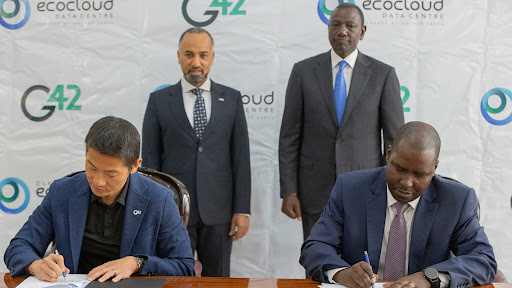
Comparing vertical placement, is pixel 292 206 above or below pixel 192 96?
below

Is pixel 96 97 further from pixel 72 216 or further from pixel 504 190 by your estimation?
pixel 504 190

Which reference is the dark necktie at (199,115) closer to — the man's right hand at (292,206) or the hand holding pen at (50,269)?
the man's right hand at (292,206)

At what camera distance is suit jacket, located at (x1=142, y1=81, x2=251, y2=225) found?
11.6 ft

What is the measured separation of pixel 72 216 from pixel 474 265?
1.51 meters

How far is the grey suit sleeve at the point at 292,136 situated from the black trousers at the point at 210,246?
1.55 ft

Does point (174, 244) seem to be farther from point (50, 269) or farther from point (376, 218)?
Answer: point (376, 218)

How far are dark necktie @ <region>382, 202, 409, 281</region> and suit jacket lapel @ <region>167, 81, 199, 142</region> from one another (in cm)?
160

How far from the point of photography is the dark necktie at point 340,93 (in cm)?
344

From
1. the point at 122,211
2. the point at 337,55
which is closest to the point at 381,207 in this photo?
the point at 122,211

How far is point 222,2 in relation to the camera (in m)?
4.16

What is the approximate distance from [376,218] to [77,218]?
46.1 inches

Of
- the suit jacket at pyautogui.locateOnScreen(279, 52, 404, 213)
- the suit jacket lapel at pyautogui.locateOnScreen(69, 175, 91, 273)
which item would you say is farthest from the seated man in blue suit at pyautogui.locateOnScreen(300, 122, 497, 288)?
the suit jacket at pyautogui.locateOnScreen(279, 52, 404, 213)

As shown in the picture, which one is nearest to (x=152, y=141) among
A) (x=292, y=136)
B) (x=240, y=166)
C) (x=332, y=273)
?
(x=240, y=166)

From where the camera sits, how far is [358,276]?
1970mm
